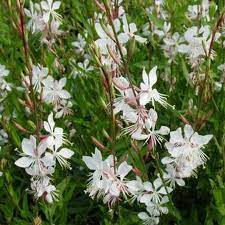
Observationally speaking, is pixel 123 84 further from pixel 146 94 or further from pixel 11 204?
pixel 11 204

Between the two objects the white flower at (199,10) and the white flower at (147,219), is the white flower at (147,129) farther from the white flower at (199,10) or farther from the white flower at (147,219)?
the white flower at (199,10)

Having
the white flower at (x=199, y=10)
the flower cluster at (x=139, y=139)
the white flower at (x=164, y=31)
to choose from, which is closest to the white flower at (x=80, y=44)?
the white flower at (x=164, y=31)

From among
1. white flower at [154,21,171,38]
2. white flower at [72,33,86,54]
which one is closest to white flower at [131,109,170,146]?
white flower at [154,21,171,38]

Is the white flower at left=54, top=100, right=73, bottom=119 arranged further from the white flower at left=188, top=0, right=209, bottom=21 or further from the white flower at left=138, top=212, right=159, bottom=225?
the white flower at left=188, top=0, right=209, bottom=21

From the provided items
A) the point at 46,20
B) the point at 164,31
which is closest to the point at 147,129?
the point at 46,20

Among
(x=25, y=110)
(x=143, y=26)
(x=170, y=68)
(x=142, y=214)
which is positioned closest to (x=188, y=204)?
(x=142, y=214)
